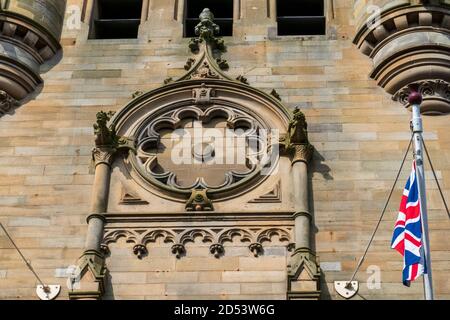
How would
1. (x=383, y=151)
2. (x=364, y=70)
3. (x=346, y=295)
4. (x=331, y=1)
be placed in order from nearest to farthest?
1. (x=346, y=295)
2. (x=383, y=151)
3. (x=364, y=70)
4. (x=331, y=1)

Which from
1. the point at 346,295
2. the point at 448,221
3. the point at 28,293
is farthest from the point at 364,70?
the point at 28,293

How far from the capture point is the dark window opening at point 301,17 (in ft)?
86.2

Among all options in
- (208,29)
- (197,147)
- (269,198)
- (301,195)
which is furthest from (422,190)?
(208,29)

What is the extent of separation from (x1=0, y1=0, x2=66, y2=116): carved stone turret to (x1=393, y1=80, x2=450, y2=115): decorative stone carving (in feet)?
25.8

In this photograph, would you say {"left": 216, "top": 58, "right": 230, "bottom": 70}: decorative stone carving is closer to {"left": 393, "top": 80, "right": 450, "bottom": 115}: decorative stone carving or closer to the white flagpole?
{"left": 393, "top": 80, "right": 450, "bottom": 115}: decorative stone carving

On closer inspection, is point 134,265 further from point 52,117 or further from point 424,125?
point 424,125

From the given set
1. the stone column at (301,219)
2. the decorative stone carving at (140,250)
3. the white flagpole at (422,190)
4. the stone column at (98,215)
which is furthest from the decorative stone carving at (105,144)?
the white flagpole at (422,190)

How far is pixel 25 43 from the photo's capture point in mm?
24734

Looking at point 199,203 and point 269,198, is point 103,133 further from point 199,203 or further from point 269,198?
point 269,198

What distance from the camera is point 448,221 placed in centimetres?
2114

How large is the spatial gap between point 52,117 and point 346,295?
7.44 m

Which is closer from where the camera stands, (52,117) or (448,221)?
(448,221)

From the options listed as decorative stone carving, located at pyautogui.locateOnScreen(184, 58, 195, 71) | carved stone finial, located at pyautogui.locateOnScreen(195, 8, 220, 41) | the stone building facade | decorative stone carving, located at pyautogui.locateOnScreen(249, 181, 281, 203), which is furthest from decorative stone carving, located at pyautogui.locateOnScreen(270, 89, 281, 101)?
decorative stone carving, located at pyautogui.locateOnScreen(249, 181, 281, 203)

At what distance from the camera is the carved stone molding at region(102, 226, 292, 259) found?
20.9m
